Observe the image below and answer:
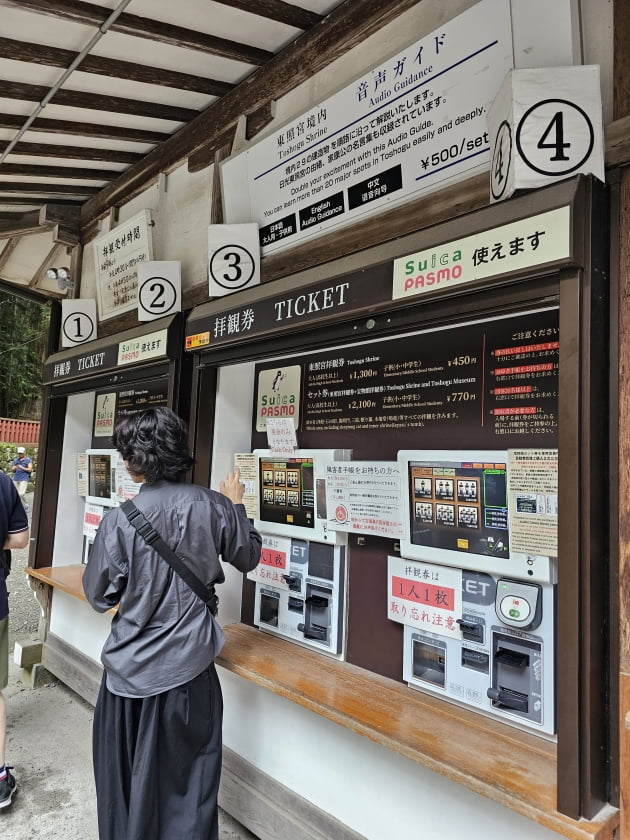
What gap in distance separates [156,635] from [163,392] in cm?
220

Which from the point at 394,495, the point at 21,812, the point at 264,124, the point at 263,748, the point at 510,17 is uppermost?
the point at 264,124

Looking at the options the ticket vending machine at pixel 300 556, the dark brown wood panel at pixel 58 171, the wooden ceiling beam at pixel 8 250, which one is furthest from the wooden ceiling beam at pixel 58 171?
the ticket vending machine at pixel 300 556

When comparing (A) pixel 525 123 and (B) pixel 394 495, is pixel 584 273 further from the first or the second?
(B) pixel 394 495

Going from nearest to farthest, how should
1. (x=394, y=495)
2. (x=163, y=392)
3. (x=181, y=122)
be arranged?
(x=394, y=495) < (x=181, y=122) < (x=163, y=392)

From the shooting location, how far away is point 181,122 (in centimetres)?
345

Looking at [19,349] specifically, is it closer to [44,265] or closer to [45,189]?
[44,265]

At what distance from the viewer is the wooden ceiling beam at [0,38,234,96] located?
269 cm

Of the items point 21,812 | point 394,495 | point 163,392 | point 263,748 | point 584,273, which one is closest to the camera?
point 584,273

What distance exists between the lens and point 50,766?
126 inches

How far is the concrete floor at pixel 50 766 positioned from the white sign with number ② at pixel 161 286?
8.67 ft

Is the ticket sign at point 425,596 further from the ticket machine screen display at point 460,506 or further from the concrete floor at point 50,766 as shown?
the concrete floor at point 50,766

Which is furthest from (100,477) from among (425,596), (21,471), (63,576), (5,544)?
(21,471)

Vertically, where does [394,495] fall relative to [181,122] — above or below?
below

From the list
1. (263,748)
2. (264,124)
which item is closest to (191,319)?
(264,124)
